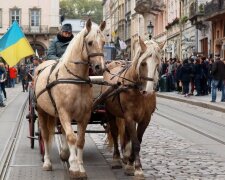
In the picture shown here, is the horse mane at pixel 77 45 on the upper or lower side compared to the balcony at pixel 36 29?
lower

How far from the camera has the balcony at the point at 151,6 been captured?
66.0 m

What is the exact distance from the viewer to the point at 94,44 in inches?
347

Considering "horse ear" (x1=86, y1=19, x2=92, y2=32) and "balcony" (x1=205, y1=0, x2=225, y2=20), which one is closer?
"horse ear" (x1=86, y1=19, x2=92, y2=32)

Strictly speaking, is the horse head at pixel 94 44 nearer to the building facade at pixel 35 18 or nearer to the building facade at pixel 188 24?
the building facade at pixel 188 24

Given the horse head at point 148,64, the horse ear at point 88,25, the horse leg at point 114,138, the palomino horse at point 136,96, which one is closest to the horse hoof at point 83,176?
the palomino horse at point 136,96

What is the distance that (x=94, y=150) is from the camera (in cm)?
1212

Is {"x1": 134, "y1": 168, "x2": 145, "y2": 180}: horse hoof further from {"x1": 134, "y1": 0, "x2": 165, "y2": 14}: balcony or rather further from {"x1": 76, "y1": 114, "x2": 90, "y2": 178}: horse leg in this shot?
{"x1": 134, "y1": 0, "x2": 165, "y2": 14}: balcony

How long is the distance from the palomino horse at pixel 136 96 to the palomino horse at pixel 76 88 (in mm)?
519

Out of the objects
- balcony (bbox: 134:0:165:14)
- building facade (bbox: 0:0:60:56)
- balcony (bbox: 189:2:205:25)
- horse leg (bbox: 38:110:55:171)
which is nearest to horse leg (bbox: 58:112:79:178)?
horse leg (bbox: 38:110:55:171)

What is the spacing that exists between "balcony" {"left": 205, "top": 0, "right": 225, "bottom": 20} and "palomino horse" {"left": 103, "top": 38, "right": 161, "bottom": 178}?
30745 millimetres

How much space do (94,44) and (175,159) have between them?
9.86 ft

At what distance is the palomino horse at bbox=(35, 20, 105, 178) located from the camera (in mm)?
8844

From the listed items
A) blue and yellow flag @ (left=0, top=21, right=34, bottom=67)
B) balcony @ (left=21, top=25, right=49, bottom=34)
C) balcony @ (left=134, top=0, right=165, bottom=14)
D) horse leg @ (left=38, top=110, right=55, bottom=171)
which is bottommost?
horse leg @ (left=38, top=110, right=55, bottom=171)

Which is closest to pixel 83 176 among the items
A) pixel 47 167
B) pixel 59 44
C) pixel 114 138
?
pixel 47 167
